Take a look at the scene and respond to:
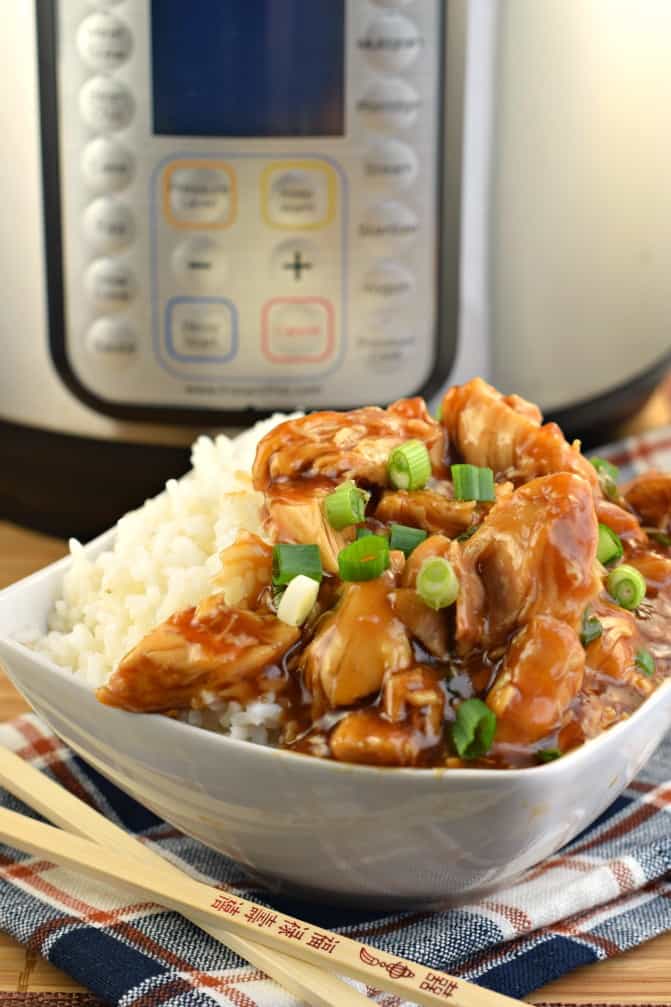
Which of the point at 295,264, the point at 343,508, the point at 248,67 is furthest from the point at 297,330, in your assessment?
the point at 343,508

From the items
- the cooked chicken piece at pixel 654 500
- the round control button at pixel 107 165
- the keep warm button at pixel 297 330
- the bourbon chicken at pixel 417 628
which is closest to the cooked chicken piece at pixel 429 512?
the bourbon chicken at pixel 417 628

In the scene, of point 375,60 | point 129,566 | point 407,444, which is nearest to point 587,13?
point 375,60

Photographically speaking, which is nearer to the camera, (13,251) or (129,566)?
(129,566)

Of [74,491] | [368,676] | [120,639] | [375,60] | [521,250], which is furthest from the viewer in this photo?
[74,491]

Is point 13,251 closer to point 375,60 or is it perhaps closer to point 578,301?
point 375,60

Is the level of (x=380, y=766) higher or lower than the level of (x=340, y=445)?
lower

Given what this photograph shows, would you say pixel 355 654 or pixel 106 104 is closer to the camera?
pixel 355 654

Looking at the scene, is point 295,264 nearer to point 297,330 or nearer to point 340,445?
point 297,330

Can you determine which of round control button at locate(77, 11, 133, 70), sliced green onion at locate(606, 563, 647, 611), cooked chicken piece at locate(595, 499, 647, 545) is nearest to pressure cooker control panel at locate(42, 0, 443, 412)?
round control button at locate(77, 11, 133, 70)
